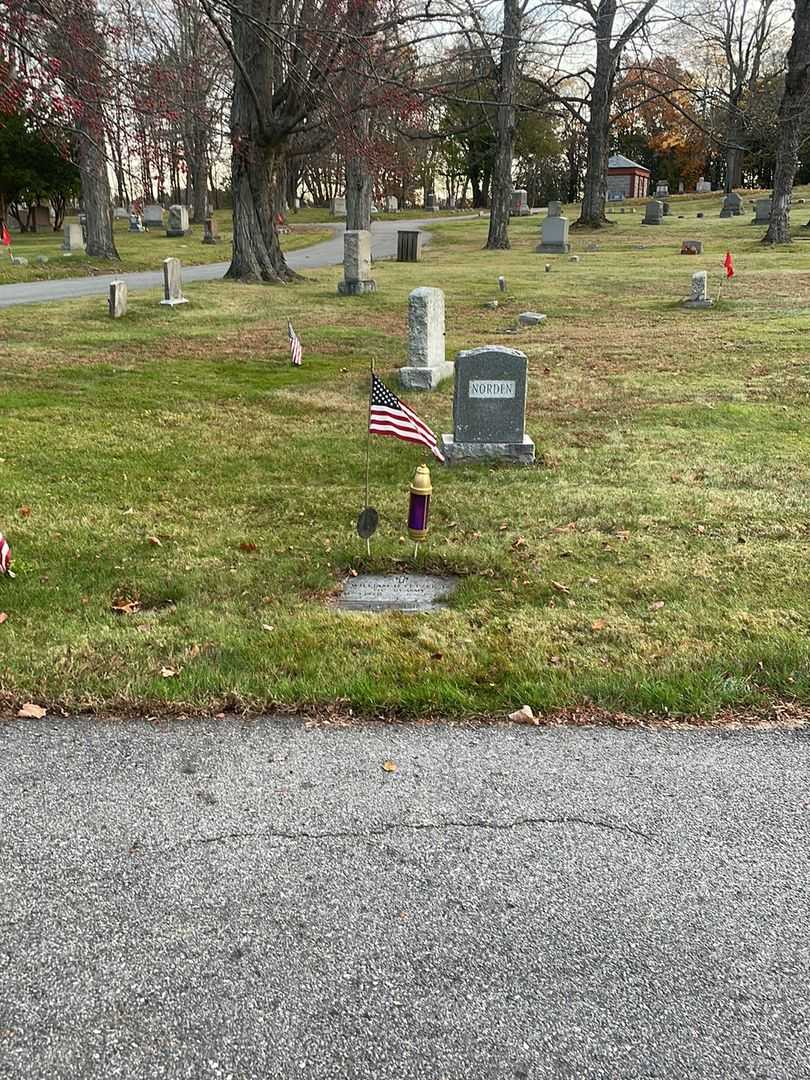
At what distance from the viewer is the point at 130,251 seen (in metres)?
33.2

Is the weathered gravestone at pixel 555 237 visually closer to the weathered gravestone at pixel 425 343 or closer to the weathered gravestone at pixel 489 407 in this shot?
the weathered gravestone at pixel 425 343

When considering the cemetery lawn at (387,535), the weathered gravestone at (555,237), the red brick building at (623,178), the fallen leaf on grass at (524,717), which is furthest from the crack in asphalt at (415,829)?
the red brick building at (623,178)

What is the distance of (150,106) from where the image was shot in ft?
23.8

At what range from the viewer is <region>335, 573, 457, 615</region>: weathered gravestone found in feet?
16.8

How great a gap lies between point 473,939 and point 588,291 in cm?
2163

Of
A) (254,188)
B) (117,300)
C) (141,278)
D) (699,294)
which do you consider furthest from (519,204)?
(117,300)

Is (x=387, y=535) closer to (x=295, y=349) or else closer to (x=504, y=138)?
(x=295, y=349)

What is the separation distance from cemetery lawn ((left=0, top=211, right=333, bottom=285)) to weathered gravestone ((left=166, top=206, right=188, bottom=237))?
A: 481 mm

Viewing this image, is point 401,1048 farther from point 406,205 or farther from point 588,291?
point 406,205

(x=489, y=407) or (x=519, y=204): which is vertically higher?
(x=519, y=204)

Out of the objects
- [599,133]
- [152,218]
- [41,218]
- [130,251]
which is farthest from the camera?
[41,218]

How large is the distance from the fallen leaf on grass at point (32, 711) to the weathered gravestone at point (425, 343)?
8.30 metres

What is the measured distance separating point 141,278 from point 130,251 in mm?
9278

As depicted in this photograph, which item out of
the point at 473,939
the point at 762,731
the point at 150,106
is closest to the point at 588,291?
the point at 150,106
